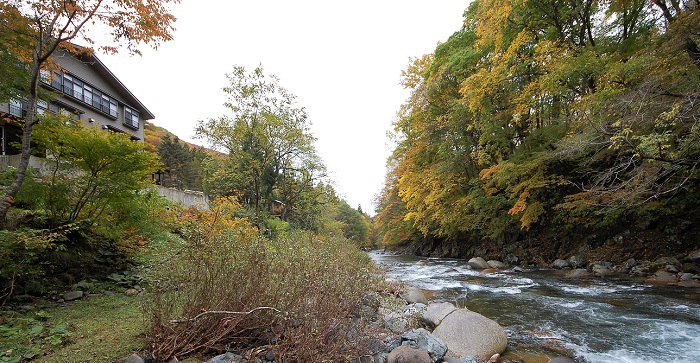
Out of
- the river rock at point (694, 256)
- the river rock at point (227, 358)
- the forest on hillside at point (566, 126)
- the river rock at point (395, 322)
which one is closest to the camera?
the river rock at point (227, 358)

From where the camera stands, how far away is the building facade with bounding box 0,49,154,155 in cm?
1698

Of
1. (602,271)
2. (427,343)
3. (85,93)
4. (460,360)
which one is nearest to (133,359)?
(427,343)

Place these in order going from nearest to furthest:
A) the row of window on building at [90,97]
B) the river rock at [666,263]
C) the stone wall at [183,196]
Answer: the river rock at [666,263]
the stone wall at [183,196]
the row of window on building at [90,97]

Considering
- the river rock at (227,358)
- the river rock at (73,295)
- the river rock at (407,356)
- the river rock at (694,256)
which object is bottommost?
the river rock at (407,356)

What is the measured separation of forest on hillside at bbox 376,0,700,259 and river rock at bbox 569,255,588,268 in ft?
1.99

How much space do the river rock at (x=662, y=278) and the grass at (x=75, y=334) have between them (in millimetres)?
11486

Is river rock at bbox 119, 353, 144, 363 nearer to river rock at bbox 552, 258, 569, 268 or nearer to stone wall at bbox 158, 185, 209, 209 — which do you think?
stone wall at bbox 158, 185, 209, 209

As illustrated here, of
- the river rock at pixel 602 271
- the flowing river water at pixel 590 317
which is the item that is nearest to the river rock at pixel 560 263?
the river rock at pixel 602 271

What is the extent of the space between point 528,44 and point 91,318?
Result: 48.8 ft

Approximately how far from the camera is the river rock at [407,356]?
12.0 feet

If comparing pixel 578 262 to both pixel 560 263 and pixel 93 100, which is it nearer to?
pixel 560 263

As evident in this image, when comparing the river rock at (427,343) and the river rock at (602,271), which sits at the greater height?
the river rock at (427,343)

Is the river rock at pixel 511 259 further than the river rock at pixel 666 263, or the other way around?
the river rock at pixel 511 259

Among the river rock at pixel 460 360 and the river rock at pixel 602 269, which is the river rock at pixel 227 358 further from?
the river rock at pixel 602 269
